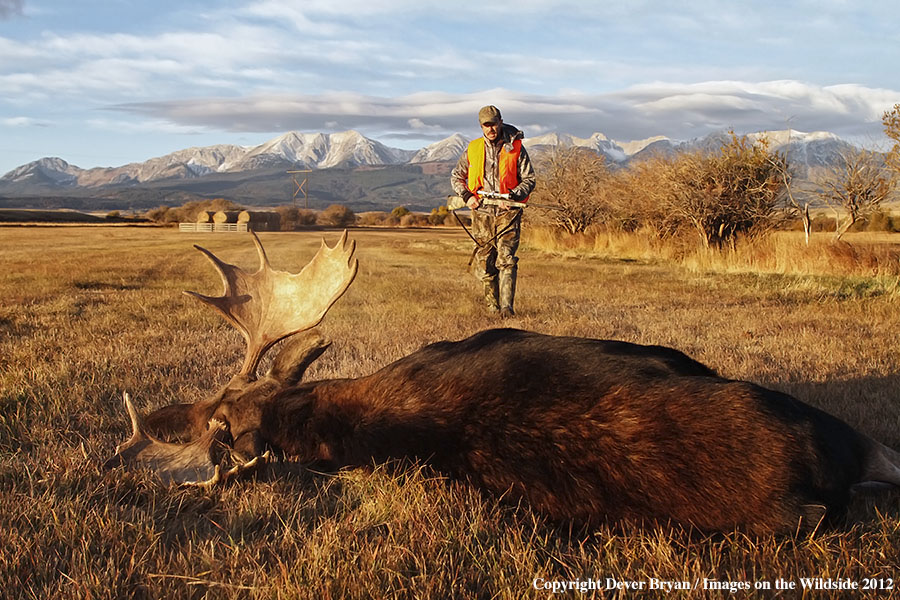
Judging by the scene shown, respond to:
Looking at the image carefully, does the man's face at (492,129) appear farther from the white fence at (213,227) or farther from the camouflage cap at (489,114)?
the white fence at (213,227)

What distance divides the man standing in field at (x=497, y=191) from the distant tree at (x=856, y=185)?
10.3 metres

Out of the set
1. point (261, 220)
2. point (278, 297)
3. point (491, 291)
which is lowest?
point (491, 291)

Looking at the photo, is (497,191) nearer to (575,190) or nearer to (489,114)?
(489,114)

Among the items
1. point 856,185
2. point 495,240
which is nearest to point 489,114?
point 495,240

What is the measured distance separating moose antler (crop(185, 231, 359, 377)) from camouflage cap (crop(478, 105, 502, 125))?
4845 mm

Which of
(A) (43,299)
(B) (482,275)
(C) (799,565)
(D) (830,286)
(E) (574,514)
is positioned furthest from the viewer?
(D) (830,286)

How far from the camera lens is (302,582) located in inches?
79.7

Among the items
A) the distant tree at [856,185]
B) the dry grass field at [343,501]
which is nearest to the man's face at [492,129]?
the dry grass field at [343,501]

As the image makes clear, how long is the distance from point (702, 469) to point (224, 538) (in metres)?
1.61

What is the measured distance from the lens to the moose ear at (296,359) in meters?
3.35

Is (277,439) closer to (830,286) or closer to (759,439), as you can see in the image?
(759,439)

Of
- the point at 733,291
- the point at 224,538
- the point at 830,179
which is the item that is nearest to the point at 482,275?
the point at 733,291

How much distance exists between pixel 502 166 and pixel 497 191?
0.32m

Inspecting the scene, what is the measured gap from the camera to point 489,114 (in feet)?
26.4
